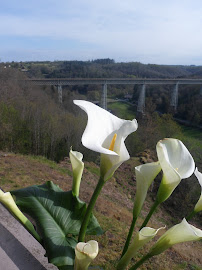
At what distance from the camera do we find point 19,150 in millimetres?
11391

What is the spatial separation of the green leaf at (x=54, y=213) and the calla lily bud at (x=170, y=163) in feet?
1.14

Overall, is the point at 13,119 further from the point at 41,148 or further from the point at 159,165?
the point at 159,165

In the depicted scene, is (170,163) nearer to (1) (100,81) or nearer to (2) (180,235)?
(2) (180,235)

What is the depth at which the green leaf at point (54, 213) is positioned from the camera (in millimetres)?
870

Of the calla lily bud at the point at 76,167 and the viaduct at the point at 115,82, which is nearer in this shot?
the calla lily bud at the point at 76,167

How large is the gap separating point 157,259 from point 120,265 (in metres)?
3.37

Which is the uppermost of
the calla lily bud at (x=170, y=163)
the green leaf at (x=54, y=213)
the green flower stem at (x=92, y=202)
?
the calla lily bud at (x=170, y=163)

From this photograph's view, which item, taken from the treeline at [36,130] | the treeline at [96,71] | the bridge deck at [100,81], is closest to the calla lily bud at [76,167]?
the treeline at [36,130]

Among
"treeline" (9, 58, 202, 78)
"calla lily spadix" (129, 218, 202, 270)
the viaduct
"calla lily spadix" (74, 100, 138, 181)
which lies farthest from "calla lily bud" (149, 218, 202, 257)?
"treeline" (9, 58, 202, 78)

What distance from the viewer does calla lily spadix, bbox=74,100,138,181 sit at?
2.28 ft

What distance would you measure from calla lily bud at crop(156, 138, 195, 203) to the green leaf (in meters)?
0.35

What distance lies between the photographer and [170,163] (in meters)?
0.77

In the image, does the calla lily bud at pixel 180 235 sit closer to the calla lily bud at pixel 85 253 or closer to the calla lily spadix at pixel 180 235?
the calla lily spadix at pixel 180 235

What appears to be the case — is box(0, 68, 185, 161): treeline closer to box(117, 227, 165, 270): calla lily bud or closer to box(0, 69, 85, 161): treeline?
box(0, 69, 85, 161): treeline
